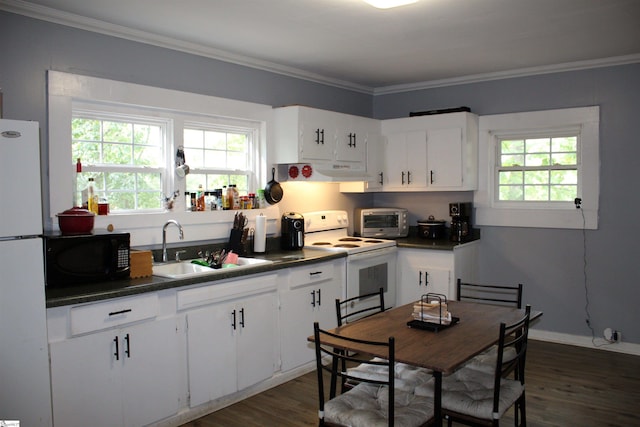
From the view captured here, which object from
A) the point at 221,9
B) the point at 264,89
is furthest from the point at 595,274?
the point at 221,9

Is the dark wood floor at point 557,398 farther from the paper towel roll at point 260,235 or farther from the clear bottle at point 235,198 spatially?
the clear bottle at point 235,198

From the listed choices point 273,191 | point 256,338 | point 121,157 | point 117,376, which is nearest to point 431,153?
point 273,191

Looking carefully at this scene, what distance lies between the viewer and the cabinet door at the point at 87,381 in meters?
2.68

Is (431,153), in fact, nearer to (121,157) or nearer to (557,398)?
(557,398)

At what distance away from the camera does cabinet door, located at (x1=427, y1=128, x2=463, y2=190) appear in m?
5.12

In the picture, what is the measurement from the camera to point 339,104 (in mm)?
5512

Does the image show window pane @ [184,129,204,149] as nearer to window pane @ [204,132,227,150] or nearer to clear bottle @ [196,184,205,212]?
window pane @ [204,132,227,150]

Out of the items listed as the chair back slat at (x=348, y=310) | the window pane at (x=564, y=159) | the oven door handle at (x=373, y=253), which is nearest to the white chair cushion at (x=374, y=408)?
the chair back slat at (x=348, y=310)

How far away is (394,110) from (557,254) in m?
2.24

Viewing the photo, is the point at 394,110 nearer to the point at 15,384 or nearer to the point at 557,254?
the point at 557,254

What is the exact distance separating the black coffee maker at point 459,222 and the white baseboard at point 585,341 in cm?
111

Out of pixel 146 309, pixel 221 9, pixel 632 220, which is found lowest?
pixel 146 309

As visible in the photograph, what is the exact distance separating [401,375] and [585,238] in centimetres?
280

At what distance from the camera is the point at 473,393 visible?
8.57ft
